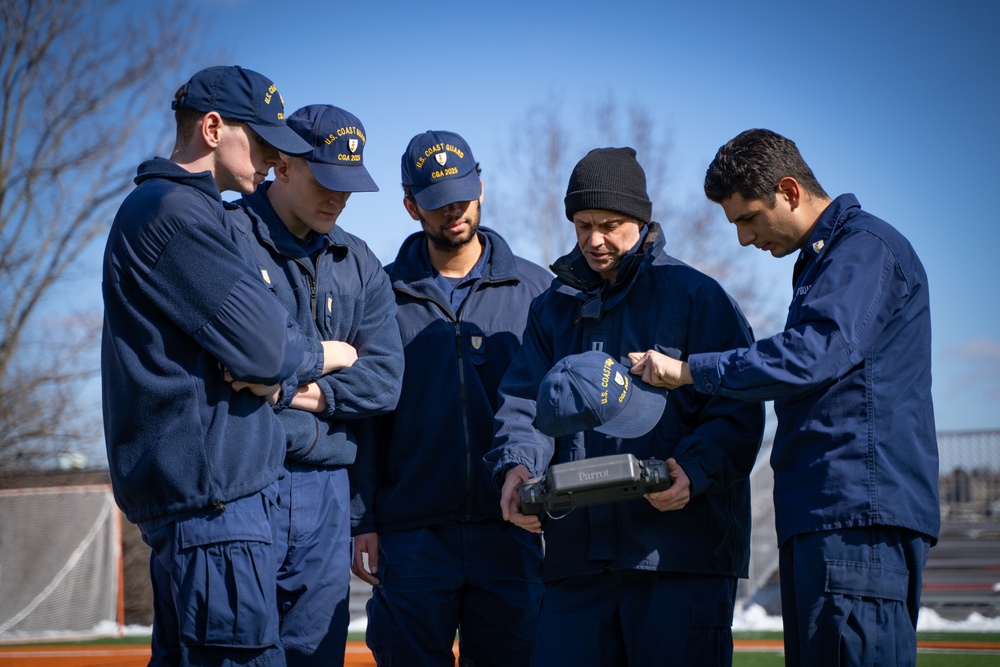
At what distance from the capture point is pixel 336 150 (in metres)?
3.98

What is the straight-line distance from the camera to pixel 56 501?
483 inches

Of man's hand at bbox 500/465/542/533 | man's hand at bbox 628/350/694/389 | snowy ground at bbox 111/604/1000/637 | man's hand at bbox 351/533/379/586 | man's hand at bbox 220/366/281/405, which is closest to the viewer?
man's hand at bbox 220/366/281/405

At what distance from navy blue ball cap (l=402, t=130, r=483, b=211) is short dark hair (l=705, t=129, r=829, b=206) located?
134 cm

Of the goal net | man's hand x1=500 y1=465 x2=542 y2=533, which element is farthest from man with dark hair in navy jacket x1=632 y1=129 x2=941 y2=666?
the goal net

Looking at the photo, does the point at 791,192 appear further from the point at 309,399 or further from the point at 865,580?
the point at 309,399

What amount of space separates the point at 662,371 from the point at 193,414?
58.2 inches

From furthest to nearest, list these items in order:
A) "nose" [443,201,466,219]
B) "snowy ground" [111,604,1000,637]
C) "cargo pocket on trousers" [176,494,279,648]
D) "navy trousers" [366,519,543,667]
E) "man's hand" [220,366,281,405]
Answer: "snowy ground" [111,604,1000,637] → "nose" [443,201,466,219] → "navy trousers" [366,519,543,667] → "man's hand" [220,366,281,405] → "cargo pocket on trousers" [176,494,279,648]

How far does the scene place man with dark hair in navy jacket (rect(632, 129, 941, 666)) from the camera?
2.87 m

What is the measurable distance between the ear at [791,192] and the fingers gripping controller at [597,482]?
1.01 m

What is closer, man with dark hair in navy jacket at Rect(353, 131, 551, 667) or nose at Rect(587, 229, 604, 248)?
nose at Rect(587, 229, 604, 248)

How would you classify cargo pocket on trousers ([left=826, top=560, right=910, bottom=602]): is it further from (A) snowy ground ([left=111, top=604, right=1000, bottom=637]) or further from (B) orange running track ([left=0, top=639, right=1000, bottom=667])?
(A) snowy ground ([left=111, top=604, right=1000, bottom=637])

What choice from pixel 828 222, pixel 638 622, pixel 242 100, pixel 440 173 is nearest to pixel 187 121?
pixel 242 100

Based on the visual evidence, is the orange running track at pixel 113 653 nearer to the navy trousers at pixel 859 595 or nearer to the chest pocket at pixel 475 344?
the chest pocket at pixel 475 344

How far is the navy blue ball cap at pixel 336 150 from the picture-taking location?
3.93 metres
